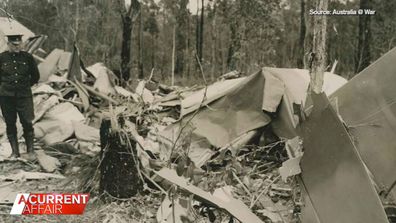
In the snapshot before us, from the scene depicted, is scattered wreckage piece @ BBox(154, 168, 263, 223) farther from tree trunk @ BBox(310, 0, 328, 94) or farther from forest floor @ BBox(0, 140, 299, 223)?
tree trunk @ BBox(310, 0, 328, 94)

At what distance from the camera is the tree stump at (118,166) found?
4660 mm

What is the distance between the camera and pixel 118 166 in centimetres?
468

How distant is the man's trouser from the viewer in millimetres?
6184

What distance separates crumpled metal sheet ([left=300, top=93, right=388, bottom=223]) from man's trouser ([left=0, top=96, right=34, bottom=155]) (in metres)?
4.13

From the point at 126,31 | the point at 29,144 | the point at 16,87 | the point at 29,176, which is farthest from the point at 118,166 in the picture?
the point at 126,31

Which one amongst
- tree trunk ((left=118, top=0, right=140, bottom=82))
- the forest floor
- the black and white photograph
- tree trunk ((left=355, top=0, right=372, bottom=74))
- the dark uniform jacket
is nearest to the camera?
the black and white photograph

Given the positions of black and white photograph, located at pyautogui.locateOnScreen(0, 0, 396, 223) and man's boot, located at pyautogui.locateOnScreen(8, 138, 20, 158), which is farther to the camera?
man's boot, located at pyautogui.locateOnScreen(8, 138, 20, 158)

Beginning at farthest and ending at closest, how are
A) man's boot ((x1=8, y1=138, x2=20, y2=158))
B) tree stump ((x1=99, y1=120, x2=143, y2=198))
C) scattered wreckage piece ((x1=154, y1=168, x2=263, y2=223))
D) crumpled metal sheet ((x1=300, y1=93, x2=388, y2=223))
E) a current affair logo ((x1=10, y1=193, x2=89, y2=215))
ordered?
man's boot ((x1=8, y1=138, x2=20, y2=158)), tree stump ((x1=99, y1=120, x2=143, y2=198)), a current affair logo ((x1=10, y1=193, x2=89, y2=215)), scattered wreckage piece ((x1=154, y1=168, x2=263, y2=223)), crumpled metal sheet ((x1=300, y1=93, x2=388, y2=223))

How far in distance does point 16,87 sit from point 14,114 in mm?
377

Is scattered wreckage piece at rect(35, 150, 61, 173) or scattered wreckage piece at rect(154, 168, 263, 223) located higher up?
scattered wreckage piece at rect(154, 168, 263, 223)

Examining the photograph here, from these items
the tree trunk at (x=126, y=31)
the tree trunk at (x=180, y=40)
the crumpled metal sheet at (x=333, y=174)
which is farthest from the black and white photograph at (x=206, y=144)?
the tree trunk at (x=180, y=40)

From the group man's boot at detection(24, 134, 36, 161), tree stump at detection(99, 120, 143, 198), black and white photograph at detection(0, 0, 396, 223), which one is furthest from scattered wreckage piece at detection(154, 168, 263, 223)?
man's boot at detection(24, 134, 36, 161)

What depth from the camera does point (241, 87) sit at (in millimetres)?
5574

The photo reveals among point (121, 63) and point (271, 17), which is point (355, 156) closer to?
point (121, 63)
